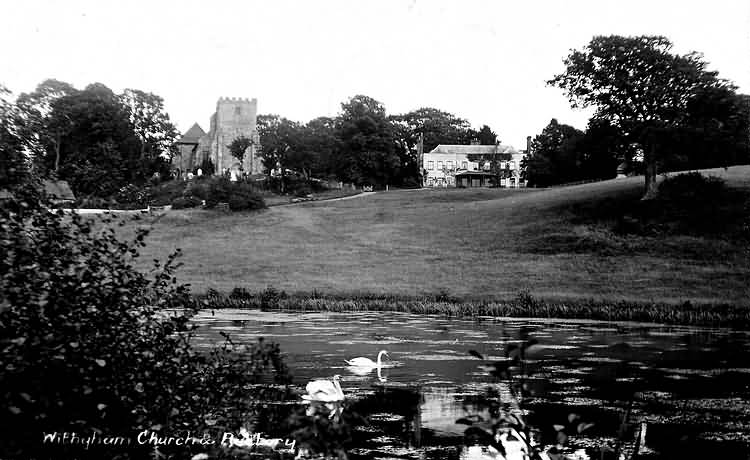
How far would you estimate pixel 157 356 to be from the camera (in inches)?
277

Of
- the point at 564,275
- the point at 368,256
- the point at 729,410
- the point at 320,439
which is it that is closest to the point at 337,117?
the point at 368,256

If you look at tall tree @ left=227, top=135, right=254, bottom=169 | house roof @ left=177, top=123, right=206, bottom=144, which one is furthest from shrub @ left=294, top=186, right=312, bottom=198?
house roof @ left=177, top=123, right=206, bottom=144

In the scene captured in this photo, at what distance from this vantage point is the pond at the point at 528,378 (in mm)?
9516

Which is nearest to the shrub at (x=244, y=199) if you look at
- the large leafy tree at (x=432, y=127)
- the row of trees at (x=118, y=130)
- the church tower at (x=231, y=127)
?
the row of trees at (x=118, y=130)

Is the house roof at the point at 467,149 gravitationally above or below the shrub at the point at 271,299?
above

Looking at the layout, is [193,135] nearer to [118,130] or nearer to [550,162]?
[118,130]

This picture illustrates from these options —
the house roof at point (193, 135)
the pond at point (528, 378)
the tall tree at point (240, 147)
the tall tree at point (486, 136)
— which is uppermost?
the house roof at point (193, 135)

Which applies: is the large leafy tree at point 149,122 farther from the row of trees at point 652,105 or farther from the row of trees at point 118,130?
the row of trees at point 652,105

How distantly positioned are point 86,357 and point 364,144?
8794 centimetres

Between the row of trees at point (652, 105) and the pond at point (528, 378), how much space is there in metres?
26.6

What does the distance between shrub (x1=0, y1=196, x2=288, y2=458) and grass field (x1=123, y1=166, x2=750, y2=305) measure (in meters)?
21.1

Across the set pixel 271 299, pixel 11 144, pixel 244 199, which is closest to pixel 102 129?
pixel 244 199

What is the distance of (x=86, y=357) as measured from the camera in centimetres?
602

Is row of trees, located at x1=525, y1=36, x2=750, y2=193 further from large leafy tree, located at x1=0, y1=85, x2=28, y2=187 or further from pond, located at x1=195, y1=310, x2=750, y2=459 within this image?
large leafy tree, located at x1=0, y1=85, x2=28, y2=187
